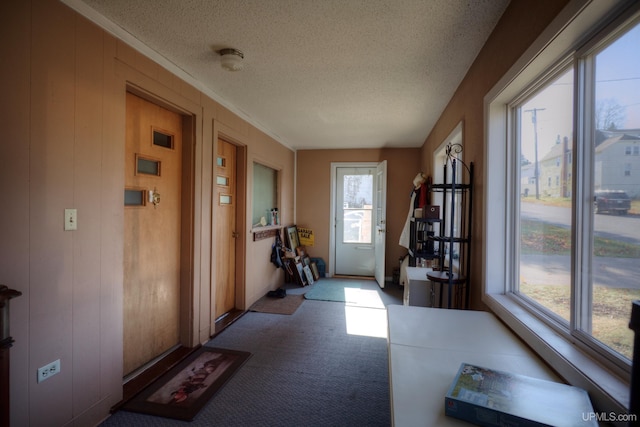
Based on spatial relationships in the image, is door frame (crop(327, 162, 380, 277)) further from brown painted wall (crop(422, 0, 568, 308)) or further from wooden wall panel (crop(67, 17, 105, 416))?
wooden wall panel (crop(67, 17, 105, 416))

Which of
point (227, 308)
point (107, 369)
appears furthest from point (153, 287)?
point (227, 308)

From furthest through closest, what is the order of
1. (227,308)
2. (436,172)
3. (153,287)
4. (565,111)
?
(436,172)
(227,308)
(153,287)
(565,111)

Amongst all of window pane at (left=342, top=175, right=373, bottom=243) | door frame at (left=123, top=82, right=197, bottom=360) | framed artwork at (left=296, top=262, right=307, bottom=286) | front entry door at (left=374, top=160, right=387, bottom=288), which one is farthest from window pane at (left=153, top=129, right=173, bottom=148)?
window pane at (left=342, top=175, right=373, bottom=243)

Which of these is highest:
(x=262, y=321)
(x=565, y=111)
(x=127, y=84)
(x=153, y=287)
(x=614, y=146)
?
(x=127, y=84)

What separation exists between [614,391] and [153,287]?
2.73 meters

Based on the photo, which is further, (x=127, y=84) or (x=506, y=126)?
(x=127, y=84)

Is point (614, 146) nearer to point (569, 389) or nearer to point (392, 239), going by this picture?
point (569, 389)

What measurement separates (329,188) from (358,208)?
68 cm

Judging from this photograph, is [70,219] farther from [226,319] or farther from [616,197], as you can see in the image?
[616,197]

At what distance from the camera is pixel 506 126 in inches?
70.2

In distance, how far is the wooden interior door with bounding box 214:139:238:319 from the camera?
327cm

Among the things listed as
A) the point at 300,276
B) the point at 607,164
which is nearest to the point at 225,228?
the point at 300,276

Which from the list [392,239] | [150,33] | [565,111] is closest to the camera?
[565,111]

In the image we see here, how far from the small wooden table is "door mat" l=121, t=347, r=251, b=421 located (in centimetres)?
148
